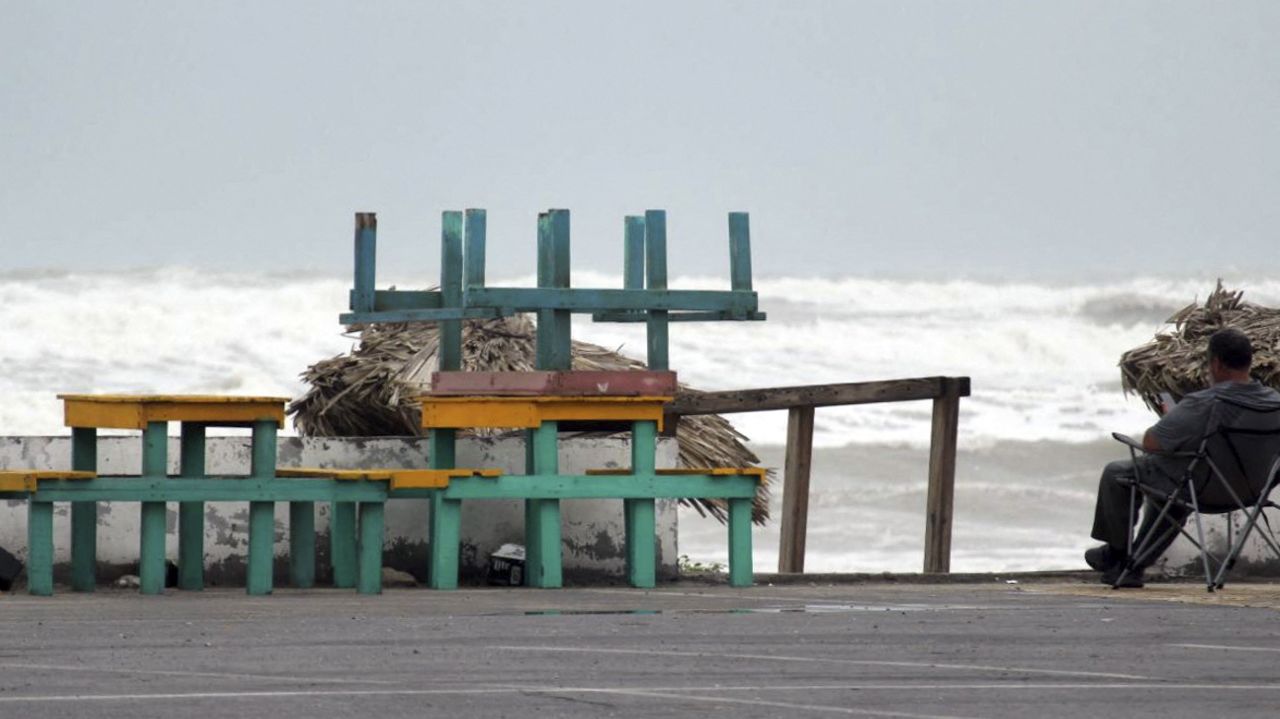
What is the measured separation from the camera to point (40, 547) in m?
11.1

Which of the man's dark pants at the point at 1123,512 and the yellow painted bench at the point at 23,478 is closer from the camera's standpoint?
the yellow painted bench at the point at 23,478

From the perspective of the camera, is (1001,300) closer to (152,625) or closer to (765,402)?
(765,402)

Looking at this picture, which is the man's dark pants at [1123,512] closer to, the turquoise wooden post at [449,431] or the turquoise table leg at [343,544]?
the turquoise wooden post at [449,431]

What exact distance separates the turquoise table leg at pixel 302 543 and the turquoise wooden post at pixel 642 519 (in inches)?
65.0

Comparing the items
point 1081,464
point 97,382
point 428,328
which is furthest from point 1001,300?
point 428,328

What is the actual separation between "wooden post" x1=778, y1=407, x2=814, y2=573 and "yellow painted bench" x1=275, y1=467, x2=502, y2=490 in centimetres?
355

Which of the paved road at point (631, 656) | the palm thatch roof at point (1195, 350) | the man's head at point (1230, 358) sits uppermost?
the palm thatch roof at point (1195, 350)

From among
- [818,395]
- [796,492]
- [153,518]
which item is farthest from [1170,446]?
[153,518]

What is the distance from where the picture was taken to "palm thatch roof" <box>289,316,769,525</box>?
1452 centimetres

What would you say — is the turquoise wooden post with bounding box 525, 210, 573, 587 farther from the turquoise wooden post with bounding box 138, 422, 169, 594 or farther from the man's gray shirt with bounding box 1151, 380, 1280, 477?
the man's gray shirt with bounding box 1151, 380, 1280, 477

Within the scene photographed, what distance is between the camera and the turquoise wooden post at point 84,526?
11930mm

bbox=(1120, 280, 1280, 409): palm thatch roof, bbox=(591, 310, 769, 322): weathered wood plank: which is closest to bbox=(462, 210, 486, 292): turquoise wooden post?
bbox=(591, 310, 769, 322): weathered wood plank

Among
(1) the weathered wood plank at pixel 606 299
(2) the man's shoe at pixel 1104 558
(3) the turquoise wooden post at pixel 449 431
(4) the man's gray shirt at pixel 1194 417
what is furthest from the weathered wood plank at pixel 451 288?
(4) the man's gray shirt at pixel 1194 417

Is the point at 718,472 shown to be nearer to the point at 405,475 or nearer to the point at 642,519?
the point at 642,519
